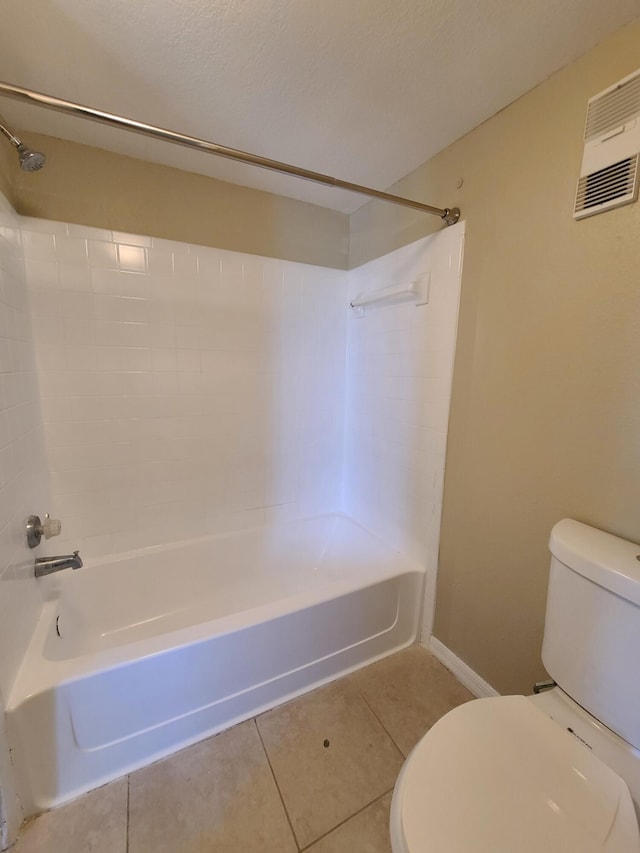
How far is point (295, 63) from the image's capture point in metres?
1.04

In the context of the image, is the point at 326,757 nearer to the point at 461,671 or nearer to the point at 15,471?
the point at 461,671

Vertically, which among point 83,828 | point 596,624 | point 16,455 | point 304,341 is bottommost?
point 83,828

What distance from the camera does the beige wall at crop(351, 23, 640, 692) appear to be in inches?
37.4

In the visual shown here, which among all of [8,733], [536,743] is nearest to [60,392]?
[8,733]

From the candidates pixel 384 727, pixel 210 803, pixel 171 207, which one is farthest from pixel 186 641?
pixel 171 207

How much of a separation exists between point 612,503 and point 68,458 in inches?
80.0

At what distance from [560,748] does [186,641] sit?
3.52 feet

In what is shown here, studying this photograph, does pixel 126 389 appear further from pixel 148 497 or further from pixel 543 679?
pixel 543 679

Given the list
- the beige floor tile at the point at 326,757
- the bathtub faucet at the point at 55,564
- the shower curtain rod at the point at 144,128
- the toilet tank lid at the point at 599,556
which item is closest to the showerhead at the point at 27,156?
the shower curtain rod at the point at 144,128

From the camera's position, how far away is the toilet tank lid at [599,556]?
0.80 meters

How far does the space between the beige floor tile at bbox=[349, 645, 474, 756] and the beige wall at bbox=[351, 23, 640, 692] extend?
0.14 metres

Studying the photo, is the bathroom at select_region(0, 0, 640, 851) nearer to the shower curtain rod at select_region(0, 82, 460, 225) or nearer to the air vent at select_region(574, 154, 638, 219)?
the air vent at select_region(574, 154, 638, 219)

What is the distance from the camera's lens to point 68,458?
158 cm

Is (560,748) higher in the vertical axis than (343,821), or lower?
higher
